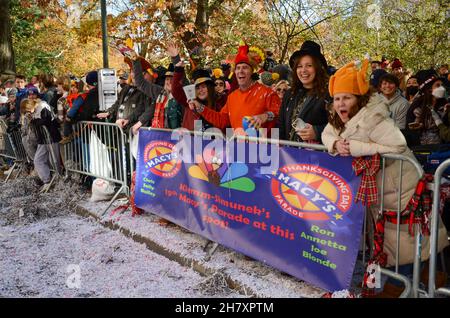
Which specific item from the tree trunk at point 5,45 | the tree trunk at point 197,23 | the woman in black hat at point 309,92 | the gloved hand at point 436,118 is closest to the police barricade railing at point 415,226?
the woman in black hat at point 309,92

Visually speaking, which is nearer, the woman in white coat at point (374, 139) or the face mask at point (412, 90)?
the woman in white coat at point (374, 139)

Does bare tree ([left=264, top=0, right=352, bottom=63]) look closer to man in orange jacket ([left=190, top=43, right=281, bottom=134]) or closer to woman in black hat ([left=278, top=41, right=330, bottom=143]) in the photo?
man in orange jacket ([left=190, top=43, right=281, bottom=134])

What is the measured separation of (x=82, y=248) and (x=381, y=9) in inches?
513

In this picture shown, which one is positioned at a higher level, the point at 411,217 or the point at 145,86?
the point at 145,86

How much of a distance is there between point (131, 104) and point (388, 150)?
15.1 feet

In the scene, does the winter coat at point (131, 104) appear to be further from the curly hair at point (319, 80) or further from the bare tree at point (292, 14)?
the bare tree at point (292, 14)

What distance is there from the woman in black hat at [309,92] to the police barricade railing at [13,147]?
7.63 m

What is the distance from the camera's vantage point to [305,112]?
14.0 feet

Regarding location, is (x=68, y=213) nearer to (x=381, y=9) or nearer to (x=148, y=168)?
(x=148, y=168)

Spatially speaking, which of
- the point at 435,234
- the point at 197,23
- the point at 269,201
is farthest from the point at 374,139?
the point at 197,23

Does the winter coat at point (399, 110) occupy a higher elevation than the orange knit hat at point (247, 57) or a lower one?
lower

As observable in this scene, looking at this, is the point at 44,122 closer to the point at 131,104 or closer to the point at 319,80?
the point at 131,104

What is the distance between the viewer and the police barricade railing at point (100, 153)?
6.89m
